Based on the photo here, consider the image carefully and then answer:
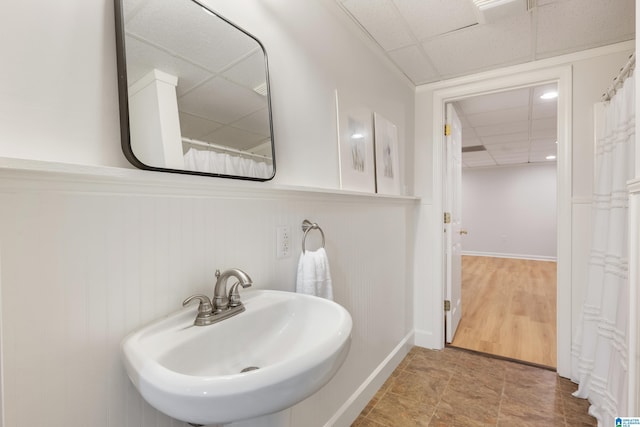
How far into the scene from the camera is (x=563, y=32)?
1792 millimetres

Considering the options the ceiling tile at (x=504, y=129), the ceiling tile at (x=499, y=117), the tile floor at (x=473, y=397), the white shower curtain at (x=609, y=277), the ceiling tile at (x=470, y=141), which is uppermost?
the ceiling tile at (x=499, y=117)

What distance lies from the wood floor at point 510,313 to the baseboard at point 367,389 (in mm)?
682

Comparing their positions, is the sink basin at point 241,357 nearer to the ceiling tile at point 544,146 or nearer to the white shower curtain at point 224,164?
the white shower curtain at point 224,164

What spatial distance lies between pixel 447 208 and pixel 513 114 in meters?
1.63

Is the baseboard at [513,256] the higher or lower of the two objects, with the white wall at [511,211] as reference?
lower

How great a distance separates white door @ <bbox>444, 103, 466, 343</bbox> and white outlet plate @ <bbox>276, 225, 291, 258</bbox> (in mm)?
1802

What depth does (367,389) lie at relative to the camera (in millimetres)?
1772

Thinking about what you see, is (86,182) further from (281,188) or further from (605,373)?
(605,373)

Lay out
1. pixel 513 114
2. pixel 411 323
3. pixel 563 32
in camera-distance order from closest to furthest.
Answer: pixel 563 32
pixel 411 323
pixel 513 114

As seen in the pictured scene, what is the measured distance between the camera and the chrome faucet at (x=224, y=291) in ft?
2.81

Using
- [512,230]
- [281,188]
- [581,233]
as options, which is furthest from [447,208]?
[512,230]

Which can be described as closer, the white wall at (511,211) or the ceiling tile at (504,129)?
the ceiling tile at (504,129)

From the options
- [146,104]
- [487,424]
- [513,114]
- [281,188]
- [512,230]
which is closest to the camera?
[146,104]

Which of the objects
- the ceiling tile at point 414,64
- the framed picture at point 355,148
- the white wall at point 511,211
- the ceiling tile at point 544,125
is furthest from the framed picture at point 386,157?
the white wall at point 511,211
